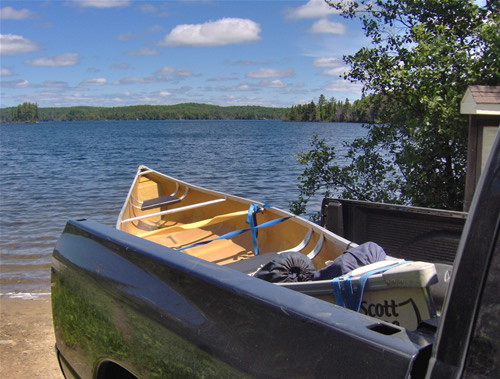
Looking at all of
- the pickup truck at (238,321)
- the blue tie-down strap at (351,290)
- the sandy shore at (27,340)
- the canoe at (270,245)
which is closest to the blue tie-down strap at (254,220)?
the canoe at (270,245)

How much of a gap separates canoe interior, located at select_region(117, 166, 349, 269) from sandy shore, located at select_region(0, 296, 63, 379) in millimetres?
1438

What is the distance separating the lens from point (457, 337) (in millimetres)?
1143

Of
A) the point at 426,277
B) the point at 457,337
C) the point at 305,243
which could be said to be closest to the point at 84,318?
the point at 426,277

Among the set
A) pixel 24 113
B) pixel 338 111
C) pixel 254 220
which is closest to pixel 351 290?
pixel 254 220

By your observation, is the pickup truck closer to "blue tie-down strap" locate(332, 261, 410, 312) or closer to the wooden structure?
"blue tie-down strap" locate(332, 261, 410, 312)

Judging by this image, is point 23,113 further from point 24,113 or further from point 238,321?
point 238,321

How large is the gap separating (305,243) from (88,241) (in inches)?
92.6

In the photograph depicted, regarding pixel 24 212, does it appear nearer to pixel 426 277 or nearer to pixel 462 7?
pixel 462 7

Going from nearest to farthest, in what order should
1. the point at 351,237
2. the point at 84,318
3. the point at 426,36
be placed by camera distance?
the point at 84,318
the point at 351,237
the point at 426,36

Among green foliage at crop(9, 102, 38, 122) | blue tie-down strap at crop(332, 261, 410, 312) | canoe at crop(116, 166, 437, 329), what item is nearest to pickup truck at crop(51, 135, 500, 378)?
canoe at crop(116, 166, 437, 329)


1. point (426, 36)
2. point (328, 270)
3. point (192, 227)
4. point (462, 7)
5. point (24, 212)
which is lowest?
point (24, 212)

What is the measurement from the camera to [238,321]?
5.24 ft

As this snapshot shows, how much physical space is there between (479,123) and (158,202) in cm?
504

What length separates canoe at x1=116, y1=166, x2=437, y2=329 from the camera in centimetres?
211
